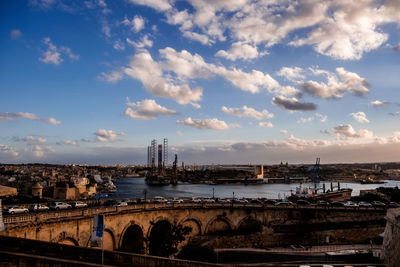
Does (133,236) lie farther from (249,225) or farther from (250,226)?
(250,226)

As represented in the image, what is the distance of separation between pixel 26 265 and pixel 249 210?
30.1 metres

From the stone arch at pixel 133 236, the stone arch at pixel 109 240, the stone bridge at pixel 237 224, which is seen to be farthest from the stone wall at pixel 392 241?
the stone arch at pixel 109 240

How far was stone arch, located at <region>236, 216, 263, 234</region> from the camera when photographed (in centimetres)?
3833

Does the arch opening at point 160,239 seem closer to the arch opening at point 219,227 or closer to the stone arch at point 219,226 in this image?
the stone arch at point 219,226

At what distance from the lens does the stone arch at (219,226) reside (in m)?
36.9

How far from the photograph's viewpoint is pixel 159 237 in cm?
3178

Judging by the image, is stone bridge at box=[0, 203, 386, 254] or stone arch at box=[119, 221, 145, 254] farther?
stone arch at box=[119, 221, 145, 254]

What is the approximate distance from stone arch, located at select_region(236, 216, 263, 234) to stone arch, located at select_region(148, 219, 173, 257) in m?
9.32

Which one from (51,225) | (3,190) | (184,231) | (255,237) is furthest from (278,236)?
(3,190)

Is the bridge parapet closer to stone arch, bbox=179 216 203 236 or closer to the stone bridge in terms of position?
the stone bridge

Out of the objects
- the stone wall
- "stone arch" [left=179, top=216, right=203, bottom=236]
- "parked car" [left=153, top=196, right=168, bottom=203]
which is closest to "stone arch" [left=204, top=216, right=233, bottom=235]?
"stone arch" [left=179, top=216, right=203, bottom=236]

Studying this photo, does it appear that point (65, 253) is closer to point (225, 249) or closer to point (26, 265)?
point (26, 265)

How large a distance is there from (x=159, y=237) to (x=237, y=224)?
10.5 m

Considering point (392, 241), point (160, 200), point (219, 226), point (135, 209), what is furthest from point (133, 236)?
point (392, 241)
